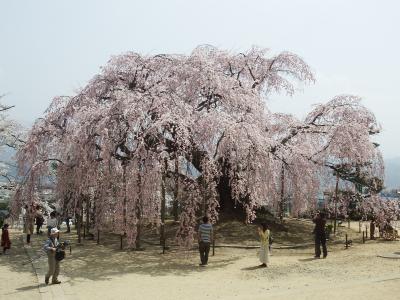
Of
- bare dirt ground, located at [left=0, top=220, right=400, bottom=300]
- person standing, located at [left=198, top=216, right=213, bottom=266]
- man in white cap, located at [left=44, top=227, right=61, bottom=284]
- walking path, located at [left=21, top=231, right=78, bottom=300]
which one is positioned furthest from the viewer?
person standing, located at [left=198, top=216, right=213, bottom=266]

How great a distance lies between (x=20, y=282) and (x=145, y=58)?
11.5 m

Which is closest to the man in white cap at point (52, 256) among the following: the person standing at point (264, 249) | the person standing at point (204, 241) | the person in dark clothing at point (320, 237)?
the person standing at point (204, 241)

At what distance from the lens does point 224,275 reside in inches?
526

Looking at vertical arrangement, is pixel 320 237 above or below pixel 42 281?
above

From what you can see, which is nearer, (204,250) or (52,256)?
(52,256)

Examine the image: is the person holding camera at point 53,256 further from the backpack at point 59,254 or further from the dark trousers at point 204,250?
the dark trousers at point 204,250

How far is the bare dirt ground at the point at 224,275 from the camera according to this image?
11.0m

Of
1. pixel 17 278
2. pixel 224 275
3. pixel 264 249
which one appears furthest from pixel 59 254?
pixel 264 249

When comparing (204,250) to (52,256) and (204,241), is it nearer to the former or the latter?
(204,241)

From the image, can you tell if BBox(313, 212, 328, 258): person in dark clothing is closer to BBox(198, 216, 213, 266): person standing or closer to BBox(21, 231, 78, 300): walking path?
BBox(198, 216, 213, 266): person standing

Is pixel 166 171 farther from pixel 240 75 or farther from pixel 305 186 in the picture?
pixel 240 75

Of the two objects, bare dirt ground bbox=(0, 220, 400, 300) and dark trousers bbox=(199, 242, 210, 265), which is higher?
dark trousers bbox=(199, 242, 210, 265)

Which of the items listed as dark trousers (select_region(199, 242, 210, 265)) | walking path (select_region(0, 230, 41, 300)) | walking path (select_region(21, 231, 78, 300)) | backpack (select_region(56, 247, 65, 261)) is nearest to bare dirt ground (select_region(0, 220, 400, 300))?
walking path (select_region(0, 230, 41, 300))

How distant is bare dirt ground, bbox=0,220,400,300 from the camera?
11.0 m
